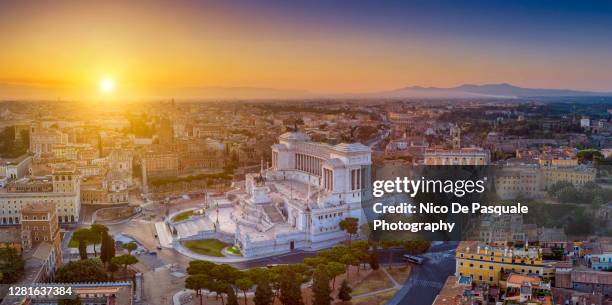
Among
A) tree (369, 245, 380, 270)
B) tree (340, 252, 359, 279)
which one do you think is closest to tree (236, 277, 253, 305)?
tree (340, 252, 359, 279)

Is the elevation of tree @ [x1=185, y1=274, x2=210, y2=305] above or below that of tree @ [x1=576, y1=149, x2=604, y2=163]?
below

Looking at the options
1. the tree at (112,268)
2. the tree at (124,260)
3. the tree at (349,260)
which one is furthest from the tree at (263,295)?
the tree at (112,268)

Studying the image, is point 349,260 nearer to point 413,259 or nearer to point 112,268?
point 413,259

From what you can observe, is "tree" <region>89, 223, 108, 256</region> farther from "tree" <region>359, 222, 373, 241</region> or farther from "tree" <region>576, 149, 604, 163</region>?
"tree" <region>576, 149, 604, 163</region>

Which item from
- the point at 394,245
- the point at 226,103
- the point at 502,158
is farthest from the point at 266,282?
the point at 226,103

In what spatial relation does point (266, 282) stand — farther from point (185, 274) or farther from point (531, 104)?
point (531, 104)

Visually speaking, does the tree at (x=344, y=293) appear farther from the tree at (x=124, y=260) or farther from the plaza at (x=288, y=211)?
the tree at (x=124, y=260)

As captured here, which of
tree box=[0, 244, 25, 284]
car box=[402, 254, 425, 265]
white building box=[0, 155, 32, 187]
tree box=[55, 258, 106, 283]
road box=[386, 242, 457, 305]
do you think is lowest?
road box=[386, 242, 457, 305]
